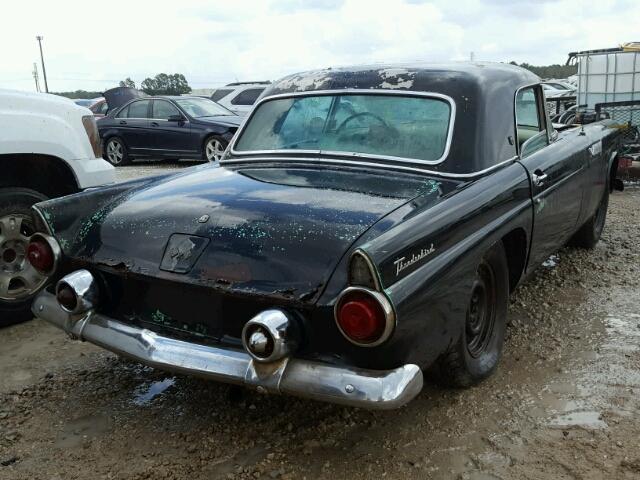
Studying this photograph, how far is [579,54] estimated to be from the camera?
416 inches

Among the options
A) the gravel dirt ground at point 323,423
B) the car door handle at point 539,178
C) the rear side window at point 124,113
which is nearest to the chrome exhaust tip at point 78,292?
the gravel dirt ground at point 323,423

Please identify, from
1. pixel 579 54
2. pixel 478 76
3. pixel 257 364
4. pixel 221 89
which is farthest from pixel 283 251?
pixel 221 89

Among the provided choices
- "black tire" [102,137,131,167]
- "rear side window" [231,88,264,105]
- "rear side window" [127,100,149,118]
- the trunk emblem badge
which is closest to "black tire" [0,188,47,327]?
the trunk emblem badge

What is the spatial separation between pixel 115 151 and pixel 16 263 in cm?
965

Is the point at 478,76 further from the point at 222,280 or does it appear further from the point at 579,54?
the point at 579,54

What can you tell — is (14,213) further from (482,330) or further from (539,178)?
(539,178)

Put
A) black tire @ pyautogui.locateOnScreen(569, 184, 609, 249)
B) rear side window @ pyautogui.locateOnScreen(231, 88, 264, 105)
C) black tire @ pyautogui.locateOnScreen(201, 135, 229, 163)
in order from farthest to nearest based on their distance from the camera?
rear side window @ pyautogui.locateOnScreen(231, 88, 264, 105)
black tire @ pyautogui.locateOnScreen(201, 135, 229, 163)
black tire @ pyautogui.locateOnScreen(569, 184, 609, 249)

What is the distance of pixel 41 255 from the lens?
10.3ft

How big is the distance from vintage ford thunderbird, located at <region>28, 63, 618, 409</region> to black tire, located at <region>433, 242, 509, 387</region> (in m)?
0.01

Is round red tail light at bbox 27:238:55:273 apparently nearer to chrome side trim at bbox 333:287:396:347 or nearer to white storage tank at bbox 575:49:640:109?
chrome side trim at bbox 333:287:396:347

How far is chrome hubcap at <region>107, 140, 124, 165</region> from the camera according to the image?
43.8 feet

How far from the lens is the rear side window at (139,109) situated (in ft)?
43.0

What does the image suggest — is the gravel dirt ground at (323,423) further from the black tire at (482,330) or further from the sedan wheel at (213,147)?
the sedan wheel at (213,147)

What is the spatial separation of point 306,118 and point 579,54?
8.32 m
